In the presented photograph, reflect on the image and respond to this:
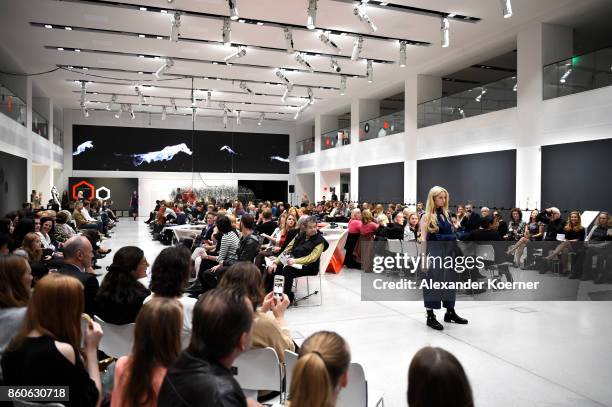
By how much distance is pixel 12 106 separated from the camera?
13.6 meters

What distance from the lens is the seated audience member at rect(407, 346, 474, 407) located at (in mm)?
1263

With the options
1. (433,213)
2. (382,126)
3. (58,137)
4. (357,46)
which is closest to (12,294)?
(433,213)

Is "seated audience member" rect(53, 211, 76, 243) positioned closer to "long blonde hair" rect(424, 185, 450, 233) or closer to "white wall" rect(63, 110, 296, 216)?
"long blonde hair" rect(424, 185, 450, 233)

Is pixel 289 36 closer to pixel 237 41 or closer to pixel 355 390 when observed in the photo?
pixel 237 41

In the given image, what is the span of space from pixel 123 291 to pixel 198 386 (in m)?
1.85

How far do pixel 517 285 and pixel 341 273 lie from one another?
3264 mm

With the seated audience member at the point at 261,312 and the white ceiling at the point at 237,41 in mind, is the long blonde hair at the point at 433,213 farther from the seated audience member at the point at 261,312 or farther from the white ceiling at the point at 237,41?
the white ceiling at the point at 237,41

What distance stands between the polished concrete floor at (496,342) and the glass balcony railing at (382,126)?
34.8ft

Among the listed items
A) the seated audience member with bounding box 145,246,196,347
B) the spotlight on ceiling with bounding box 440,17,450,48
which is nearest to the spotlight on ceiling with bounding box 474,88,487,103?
the spotlight on ceiling with bounding box 440,17,450,48

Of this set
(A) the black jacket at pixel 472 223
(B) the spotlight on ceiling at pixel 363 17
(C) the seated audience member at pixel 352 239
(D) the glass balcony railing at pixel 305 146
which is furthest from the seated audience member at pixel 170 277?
(D) the glass balcony railing at pixel 305 146

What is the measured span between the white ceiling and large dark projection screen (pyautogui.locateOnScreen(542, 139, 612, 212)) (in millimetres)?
3052

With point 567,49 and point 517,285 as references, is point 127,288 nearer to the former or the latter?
point 517,285

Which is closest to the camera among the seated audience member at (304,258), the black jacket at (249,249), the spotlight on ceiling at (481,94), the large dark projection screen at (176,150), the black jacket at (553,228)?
the black jacket at (249,249)

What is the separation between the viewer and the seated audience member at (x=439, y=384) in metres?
1.26
